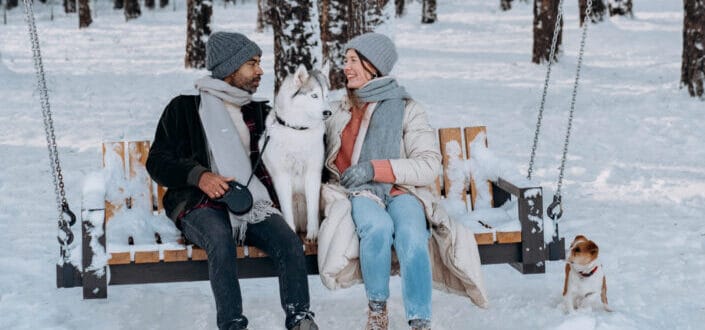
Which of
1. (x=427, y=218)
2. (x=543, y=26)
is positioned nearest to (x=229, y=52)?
(x=427, y=218)

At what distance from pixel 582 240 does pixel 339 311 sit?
1.38 metres

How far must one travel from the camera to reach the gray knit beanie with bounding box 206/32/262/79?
4.80 metres

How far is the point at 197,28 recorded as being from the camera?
15.8 metres

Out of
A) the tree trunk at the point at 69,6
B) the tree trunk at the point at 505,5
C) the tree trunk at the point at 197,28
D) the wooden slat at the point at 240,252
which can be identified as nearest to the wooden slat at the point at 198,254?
the wooden slat at the point at 240,252

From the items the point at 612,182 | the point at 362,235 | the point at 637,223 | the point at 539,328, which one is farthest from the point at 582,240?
the point at 612,182

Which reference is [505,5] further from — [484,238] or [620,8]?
[484,238]

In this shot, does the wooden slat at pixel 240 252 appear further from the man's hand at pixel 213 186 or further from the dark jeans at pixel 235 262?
the man's hand at pixel 213 186

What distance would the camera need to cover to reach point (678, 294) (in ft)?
17.5

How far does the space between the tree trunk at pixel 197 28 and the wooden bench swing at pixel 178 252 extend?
10482mm

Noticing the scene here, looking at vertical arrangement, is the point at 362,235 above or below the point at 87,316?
above

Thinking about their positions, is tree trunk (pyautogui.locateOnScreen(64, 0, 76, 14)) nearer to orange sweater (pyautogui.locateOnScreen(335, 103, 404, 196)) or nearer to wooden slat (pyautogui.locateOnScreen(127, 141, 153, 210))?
wooden slat (pyautogui.locateOnScreen(127, 141, 153, 210))

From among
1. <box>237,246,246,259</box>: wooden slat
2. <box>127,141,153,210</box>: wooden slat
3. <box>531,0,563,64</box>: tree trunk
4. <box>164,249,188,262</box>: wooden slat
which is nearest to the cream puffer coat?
<box>237,246,246,259</box>: wooden slat

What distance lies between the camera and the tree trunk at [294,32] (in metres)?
9.61

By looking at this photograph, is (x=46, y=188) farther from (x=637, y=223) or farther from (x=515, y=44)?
(x=515, y=44)
